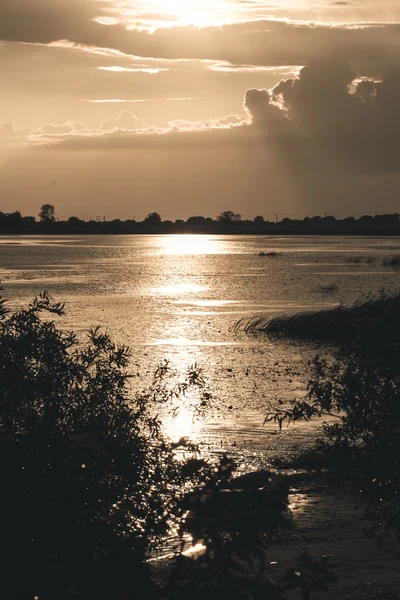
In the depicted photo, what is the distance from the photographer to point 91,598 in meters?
6.57

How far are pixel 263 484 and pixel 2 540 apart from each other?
7.32 feet

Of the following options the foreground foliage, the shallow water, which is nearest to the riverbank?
the foreground foliage

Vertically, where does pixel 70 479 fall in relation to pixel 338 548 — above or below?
above

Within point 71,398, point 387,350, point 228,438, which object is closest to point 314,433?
point 228,438

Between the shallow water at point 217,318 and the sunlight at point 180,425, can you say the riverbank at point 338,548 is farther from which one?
the sunlight at point 180,425

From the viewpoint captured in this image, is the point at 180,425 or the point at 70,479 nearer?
the point at 70,479

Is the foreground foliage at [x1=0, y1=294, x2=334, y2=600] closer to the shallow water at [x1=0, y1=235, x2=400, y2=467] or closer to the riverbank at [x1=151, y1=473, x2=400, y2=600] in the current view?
the riverbank at [x1=151, y1=473, x2=400, y2=600]

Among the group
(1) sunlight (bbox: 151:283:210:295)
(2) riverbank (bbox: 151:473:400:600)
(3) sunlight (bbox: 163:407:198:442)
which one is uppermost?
(2) riverbank (bbox: 151:473:400:600)

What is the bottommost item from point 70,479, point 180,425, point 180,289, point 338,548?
point 180,289

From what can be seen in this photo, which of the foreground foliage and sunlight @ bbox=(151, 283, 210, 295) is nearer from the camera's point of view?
the foreground foliage

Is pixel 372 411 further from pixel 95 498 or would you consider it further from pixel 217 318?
pixel 217 318

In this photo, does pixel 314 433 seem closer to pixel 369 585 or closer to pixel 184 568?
pixel 369 585

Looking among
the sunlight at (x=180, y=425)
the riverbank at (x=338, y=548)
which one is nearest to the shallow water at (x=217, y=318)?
the sunlight at (x=180, y=425)

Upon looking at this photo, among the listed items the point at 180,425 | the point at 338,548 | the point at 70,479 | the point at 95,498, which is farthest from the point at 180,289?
the point at 70,479
